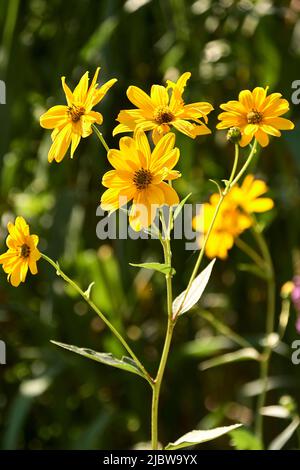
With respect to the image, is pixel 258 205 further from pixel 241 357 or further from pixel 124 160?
pixel 124 160

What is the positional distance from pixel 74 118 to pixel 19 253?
8 cm

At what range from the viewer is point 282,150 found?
3.96ft

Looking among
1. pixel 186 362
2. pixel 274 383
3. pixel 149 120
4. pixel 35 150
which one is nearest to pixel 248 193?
pixel 149 120

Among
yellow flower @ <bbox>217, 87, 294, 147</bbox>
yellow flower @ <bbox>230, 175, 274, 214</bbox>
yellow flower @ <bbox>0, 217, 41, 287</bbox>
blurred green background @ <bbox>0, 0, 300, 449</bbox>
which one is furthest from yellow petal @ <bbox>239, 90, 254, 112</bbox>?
blurred green background @ <bbox>0, 0, 300, 449</bbox>

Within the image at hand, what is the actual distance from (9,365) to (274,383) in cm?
44

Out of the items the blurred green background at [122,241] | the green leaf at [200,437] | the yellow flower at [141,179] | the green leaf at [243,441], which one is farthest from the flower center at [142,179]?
the blurred green background at [122,241]

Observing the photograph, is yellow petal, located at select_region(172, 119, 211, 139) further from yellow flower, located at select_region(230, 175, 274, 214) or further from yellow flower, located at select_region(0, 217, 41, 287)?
yellow flower, located at select_region(230, 175, 274, 214)

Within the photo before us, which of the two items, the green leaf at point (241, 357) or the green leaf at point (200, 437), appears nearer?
the green leaf at point (200, 437)

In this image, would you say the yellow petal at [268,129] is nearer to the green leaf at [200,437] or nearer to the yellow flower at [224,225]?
the green leaf at [200,437]

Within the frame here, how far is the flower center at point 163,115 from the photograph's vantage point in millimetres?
459

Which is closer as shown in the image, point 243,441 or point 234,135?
point 234,135

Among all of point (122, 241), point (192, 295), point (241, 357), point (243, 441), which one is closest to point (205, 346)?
point (122, 241)

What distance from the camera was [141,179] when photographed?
44 cm

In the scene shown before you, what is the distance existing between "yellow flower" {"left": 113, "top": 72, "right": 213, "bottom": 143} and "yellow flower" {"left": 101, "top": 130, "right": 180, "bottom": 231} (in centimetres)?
2
